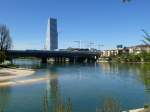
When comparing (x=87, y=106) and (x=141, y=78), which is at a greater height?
(x=141, y=78)

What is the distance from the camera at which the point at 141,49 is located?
533 cm

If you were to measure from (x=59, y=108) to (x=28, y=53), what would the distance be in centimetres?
18007

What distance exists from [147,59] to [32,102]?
27.6 meters

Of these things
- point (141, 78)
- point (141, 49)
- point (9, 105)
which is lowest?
point (9, 105)

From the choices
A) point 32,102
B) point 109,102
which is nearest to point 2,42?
point 32,102

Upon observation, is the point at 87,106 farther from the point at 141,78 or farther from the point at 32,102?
the point at 141,78

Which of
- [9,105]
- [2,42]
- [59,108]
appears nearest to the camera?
[59,108]

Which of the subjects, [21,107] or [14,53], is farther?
[14,53]

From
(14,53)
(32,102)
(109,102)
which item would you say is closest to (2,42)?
(14,53)

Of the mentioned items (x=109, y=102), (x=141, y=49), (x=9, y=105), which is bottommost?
(x=9, y=105)

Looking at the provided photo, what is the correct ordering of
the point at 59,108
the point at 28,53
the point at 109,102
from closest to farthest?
1. the point at 59,108
2. the point at 109,102
3. the point at 28,53

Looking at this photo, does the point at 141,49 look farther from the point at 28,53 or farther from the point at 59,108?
the point at 28,53

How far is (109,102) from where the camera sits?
568 cm

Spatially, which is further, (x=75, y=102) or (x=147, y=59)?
(x=75, y=102)
